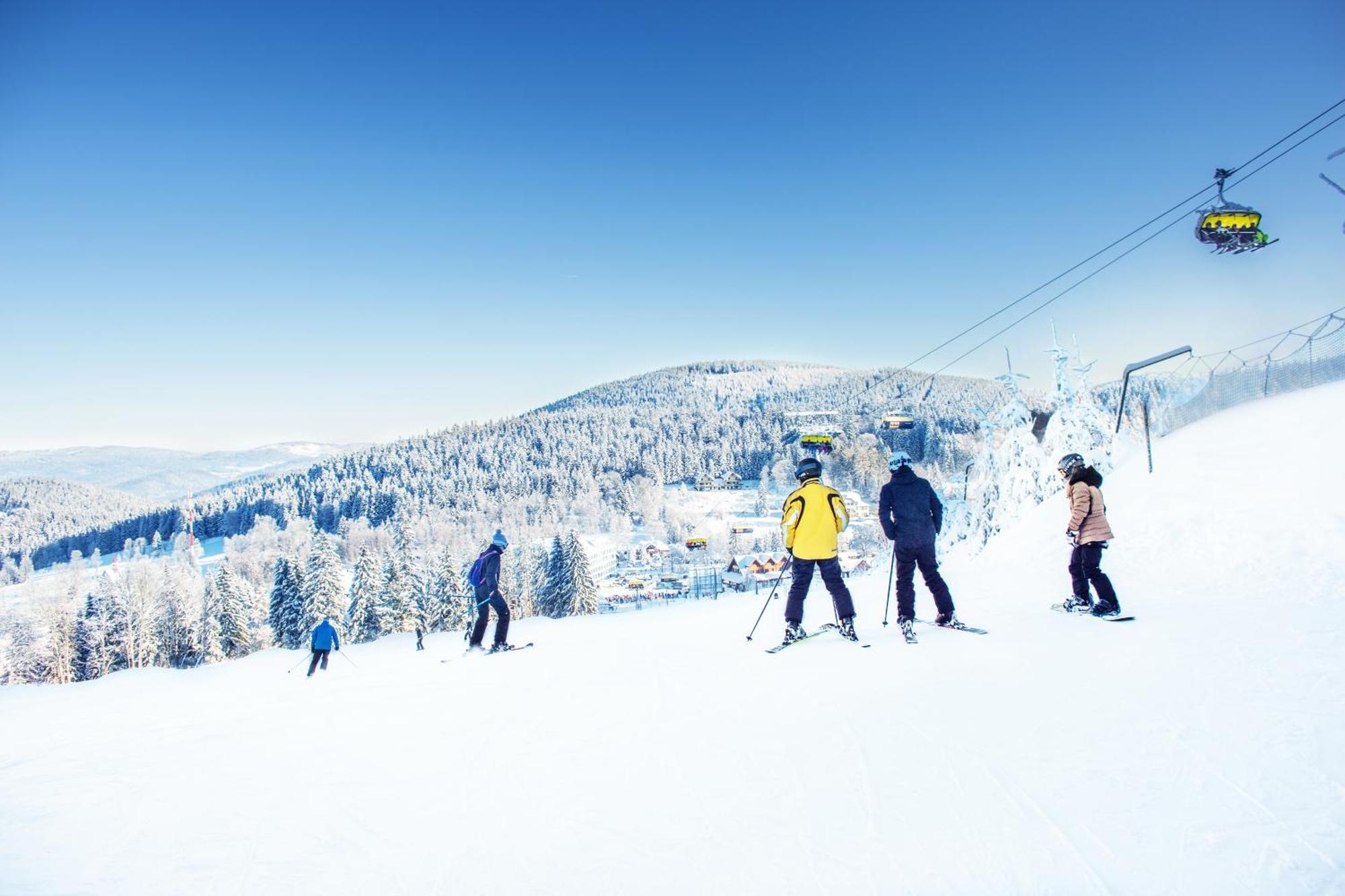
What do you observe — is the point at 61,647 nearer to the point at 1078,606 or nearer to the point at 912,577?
the point at 912,577

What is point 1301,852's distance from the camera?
2.16 m

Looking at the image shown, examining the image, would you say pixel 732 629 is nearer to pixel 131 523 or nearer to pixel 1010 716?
pixel 1010 716

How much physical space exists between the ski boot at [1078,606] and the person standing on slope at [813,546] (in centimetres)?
281

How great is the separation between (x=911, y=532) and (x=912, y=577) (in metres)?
0.50

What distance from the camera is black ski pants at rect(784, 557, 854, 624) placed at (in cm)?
605

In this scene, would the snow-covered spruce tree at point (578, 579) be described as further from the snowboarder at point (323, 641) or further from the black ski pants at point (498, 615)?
the black ski pants at point (498, 615)

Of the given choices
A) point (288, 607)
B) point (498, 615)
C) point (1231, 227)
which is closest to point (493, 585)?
point (498, 615)

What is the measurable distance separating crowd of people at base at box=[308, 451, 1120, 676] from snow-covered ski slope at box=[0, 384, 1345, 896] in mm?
406

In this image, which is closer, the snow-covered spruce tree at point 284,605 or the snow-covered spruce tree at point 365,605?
the snow-covered spruce tree at point 365,605

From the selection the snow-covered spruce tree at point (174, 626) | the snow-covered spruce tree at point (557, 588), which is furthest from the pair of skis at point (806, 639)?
the snow-covered spruce tree at point (174, 626)

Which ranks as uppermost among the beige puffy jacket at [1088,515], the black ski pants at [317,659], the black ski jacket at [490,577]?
the beige puffy jacket at [1088,515]

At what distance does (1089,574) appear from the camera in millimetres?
6520

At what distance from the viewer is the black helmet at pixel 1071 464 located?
6.70 meters

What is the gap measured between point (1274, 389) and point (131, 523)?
189 m
